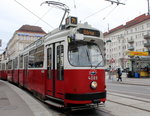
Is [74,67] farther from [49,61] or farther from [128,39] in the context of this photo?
[128,39]

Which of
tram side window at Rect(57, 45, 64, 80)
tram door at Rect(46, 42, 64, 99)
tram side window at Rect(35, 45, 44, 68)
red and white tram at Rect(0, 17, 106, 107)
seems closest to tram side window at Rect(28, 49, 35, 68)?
tram side window at Rect(35, 45, 44, 68)

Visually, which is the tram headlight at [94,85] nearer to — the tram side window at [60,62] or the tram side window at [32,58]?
the tram side window at [60,62]

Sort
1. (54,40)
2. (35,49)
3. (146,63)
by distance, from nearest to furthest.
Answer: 1. (54,40)
2. (35,49)
3. (146,63)

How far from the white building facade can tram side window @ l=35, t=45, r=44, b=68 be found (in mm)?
55267

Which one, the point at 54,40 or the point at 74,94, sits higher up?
the point at 54,40

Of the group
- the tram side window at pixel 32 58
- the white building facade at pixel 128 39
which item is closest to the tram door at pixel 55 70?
the tram side window at pixel 32 58

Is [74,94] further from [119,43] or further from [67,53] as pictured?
[119,43]

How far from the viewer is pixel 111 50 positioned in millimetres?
90500

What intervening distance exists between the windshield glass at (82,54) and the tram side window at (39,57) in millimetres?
2191

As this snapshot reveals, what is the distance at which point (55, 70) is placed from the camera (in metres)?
7.43

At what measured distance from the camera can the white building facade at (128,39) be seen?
68.8 meters

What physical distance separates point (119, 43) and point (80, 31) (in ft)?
259

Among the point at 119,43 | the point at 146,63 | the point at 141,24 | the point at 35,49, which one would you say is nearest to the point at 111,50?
the point at 119,43

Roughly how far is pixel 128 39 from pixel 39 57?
73030 mm
